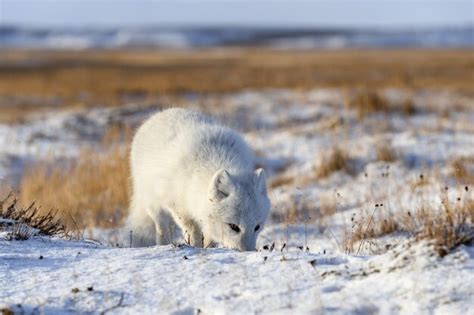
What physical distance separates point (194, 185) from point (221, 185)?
477 mm

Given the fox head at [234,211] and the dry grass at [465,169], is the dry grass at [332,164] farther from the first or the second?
the fox head at [234,211]

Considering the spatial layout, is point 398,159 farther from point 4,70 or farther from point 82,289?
point 4,70

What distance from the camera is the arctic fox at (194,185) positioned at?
17.9 feet

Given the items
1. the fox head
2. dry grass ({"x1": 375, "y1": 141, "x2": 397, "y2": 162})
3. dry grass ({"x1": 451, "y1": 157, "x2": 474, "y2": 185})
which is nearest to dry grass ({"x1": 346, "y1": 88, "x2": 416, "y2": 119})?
dry grass ({"x1": 375, "y1": 141, "x2": 397, "y2": 162})

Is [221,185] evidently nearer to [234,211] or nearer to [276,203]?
[234,211]

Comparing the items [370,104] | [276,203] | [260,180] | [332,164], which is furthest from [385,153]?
[260,180]

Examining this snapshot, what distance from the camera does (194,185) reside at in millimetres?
5895

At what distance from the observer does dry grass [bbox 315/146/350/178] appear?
35.3ft

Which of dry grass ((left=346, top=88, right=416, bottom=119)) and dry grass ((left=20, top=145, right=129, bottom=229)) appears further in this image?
dry grass ((left=346, top=88, right=416, bottom=119))

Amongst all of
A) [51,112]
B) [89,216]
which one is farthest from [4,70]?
[89,216]

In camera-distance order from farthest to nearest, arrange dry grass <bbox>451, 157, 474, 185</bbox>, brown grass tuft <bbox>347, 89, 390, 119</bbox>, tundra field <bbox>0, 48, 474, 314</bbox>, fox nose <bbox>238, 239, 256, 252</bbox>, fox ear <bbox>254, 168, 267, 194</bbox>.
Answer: brown grass tuft <bbox>347, 89, 390, 119</bbox> → dry grass <bbox>451, 157, 474, 185</bbox> → fox ear <bbox>254, 168, 267, 194</bbox> → fox nose <bbox>238, 239, 256, 252</bbox> → tundra field <bbox>0, 48, 474, 314</bbox>

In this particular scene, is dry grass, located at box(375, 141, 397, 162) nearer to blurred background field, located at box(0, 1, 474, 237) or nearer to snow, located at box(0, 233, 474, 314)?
blurred background field, located at box(0, 1, 474, 237)

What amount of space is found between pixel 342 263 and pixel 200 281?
940 mm

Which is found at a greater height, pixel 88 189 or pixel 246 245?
pixel 88 189
